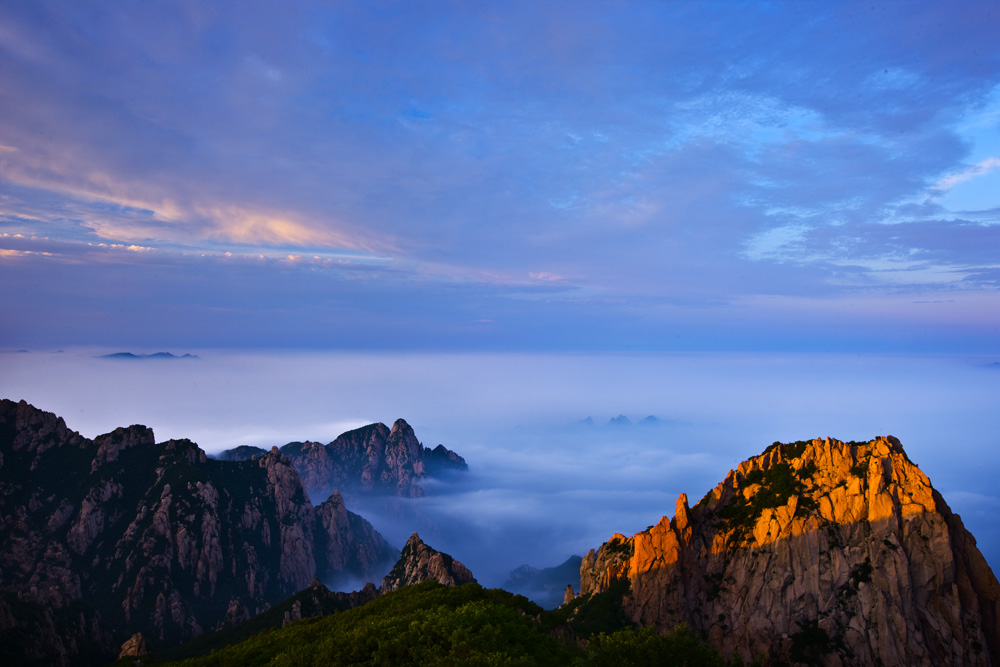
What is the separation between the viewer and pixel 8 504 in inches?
7766

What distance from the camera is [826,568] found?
88.7 metres

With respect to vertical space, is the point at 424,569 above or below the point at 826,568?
below

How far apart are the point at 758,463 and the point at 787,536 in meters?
20.3

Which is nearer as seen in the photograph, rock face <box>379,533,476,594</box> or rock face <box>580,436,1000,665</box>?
rock face <box>580,436,1000,665</box>

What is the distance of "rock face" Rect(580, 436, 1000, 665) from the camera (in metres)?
81.5

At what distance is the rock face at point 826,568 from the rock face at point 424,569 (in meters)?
75.3

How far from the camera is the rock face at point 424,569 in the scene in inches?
6570

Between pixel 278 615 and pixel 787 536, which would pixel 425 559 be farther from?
pixel 787 536

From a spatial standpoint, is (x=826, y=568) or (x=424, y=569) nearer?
(x=826, y=568)

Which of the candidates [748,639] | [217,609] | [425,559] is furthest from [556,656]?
[217,609]

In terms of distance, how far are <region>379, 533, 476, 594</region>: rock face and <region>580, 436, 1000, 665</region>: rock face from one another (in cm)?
7526

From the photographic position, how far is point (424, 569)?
17188 cm

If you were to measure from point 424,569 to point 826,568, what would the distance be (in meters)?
120

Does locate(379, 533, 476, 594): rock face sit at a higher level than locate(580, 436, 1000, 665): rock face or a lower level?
lower
